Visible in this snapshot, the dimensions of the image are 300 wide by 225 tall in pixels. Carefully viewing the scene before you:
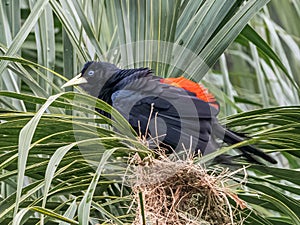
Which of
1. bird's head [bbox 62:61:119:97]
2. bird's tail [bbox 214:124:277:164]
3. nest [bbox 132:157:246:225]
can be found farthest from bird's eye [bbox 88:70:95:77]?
nest [bbox 132:157:246:225]

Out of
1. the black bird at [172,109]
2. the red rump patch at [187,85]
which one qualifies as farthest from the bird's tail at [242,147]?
the red rump patch at [187,85]

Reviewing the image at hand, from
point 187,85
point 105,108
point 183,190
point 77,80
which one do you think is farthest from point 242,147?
point 77,80

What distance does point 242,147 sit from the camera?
1.65 meters

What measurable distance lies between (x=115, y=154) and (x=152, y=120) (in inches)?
18.3

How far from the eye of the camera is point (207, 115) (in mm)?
1741

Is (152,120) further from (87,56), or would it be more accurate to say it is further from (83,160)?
(83,160)

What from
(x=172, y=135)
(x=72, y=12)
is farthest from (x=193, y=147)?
(x=72, y=12)

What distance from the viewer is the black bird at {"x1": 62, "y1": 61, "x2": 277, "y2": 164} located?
5.60 feet

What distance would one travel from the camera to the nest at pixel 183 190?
1.34 metres

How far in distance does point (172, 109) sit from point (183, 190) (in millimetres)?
500

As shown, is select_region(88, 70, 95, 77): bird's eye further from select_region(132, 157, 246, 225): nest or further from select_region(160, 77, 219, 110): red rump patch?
select_region(132, 157, 246, 225): nest

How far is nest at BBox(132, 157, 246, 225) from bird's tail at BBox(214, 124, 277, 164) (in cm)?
28

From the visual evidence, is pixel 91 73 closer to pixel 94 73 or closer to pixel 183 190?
pixel 94 73

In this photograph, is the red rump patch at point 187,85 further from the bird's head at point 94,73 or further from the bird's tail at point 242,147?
the bird's head at point 94,73
